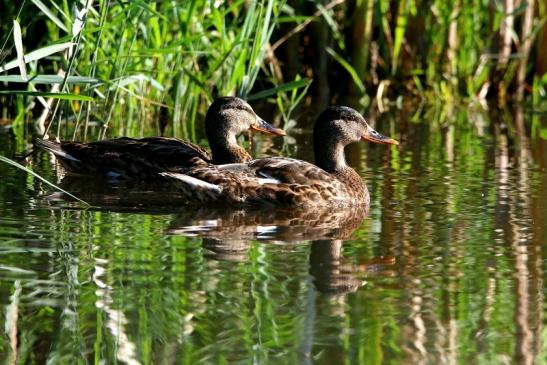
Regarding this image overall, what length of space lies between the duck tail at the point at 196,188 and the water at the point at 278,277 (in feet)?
0.34

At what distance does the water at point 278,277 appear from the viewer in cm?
452

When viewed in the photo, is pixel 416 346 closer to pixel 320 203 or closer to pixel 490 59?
pixel 320 203

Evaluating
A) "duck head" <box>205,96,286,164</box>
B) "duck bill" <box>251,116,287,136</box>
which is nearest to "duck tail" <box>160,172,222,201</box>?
"duck head" <box>205,96,286,164</box>

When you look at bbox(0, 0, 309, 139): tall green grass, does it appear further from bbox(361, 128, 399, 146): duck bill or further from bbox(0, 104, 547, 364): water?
bbox(0, 104, 547, 364): water

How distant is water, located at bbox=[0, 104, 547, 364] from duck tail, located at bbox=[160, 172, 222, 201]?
104 millimetres

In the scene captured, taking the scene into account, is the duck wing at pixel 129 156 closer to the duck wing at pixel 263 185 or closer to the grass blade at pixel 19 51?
the duck wing at pixel 263 185

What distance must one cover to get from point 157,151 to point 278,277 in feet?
10.5

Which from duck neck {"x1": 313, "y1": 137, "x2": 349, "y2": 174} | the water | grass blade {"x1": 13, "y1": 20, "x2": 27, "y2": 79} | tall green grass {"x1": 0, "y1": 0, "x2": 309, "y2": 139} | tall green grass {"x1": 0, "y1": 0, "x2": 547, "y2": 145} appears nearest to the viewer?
the water

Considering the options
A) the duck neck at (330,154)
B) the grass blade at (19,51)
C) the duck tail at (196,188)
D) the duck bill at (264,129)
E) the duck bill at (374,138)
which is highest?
the grass blade at (19,51)

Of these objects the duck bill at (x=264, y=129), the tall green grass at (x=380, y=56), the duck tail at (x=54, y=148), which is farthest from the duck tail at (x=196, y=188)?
the tall green grass at (x=380, y=56)

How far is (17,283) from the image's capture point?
5324 millimetres

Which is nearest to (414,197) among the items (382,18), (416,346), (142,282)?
(142,282)

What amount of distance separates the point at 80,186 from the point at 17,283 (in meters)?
2.96

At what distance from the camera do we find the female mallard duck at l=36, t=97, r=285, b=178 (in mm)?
8508
